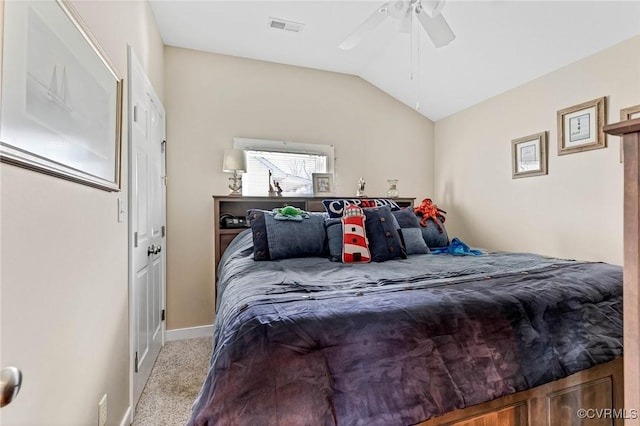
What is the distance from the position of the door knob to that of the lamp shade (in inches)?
100

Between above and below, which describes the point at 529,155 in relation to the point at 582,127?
below

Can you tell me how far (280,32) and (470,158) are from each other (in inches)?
96.5

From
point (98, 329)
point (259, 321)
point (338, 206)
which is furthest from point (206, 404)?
point (338, 206)

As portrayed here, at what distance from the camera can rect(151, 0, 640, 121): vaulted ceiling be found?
2207 mm

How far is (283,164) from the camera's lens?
3.38 metres

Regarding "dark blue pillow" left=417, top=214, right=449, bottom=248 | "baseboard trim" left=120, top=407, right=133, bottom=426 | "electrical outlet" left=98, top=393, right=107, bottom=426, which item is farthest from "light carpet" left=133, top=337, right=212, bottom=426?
"dark blue pillow" left=417, top=214, right=449, bottom=248

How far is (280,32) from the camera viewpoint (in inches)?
110

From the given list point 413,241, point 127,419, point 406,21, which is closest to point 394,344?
point 413,241

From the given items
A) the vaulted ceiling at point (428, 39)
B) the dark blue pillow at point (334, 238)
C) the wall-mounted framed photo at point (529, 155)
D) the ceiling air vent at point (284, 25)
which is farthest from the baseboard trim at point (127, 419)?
the wall-mounted framed photo at point (529, 155)

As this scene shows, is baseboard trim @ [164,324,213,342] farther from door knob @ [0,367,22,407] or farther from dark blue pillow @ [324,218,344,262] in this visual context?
door knob @ [0,367,22,407]

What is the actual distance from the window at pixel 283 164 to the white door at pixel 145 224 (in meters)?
0.84

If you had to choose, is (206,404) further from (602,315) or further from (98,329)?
(602,315)

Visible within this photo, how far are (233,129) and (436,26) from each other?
210 cm

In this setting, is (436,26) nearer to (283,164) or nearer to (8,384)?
(283,164)
